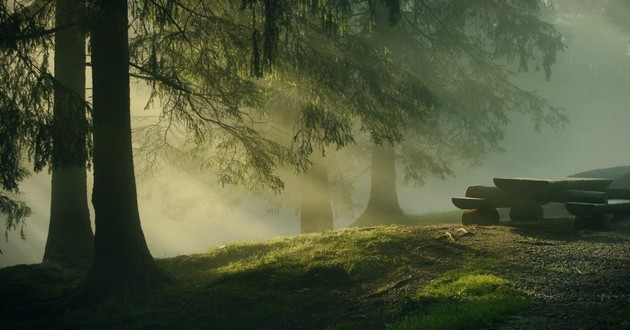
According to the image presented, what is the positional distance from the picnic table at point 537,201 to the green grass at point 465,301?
342 centimetres

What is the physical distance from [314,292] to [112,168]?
3.71 meters

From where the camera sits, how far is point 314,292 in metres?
8.77

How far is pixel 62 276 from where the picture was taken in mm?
11109

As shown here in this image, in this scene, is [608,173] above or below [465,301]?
above

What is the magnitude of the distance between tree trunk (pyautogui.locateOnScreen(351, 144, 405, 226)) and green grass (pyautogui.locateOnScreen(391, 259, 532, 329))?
34.2 ft

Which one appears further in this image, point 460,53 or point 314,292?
point 460,53

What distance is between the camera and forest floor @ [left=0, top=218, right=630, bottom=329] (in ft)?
22.0

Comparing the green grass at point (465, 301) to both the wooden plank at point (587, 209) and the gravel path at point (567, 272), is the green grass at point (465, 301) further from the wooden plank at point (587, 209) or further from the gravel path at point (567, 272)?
the wooden plank at point (587, 209)

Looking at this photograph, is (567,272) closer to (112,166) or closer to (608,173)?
(112,166)

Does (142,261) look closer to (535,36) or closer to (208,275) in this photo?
(208,275)

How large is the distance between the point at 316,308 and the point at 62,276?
17.5ft

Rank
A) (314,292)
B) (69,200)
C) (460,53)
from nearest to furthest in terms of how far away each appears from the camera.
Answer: (314,292), (69,200), (460,53)

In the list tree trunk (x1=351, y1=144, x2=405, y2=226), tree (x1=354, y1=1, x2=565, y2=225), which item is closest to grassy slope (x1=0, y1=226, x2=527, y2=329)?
tree trunk (x1=351, y1=144, x2=405, y2=226)

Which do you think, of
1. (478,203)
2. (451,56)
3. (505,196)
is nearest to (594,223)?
(505,196)
